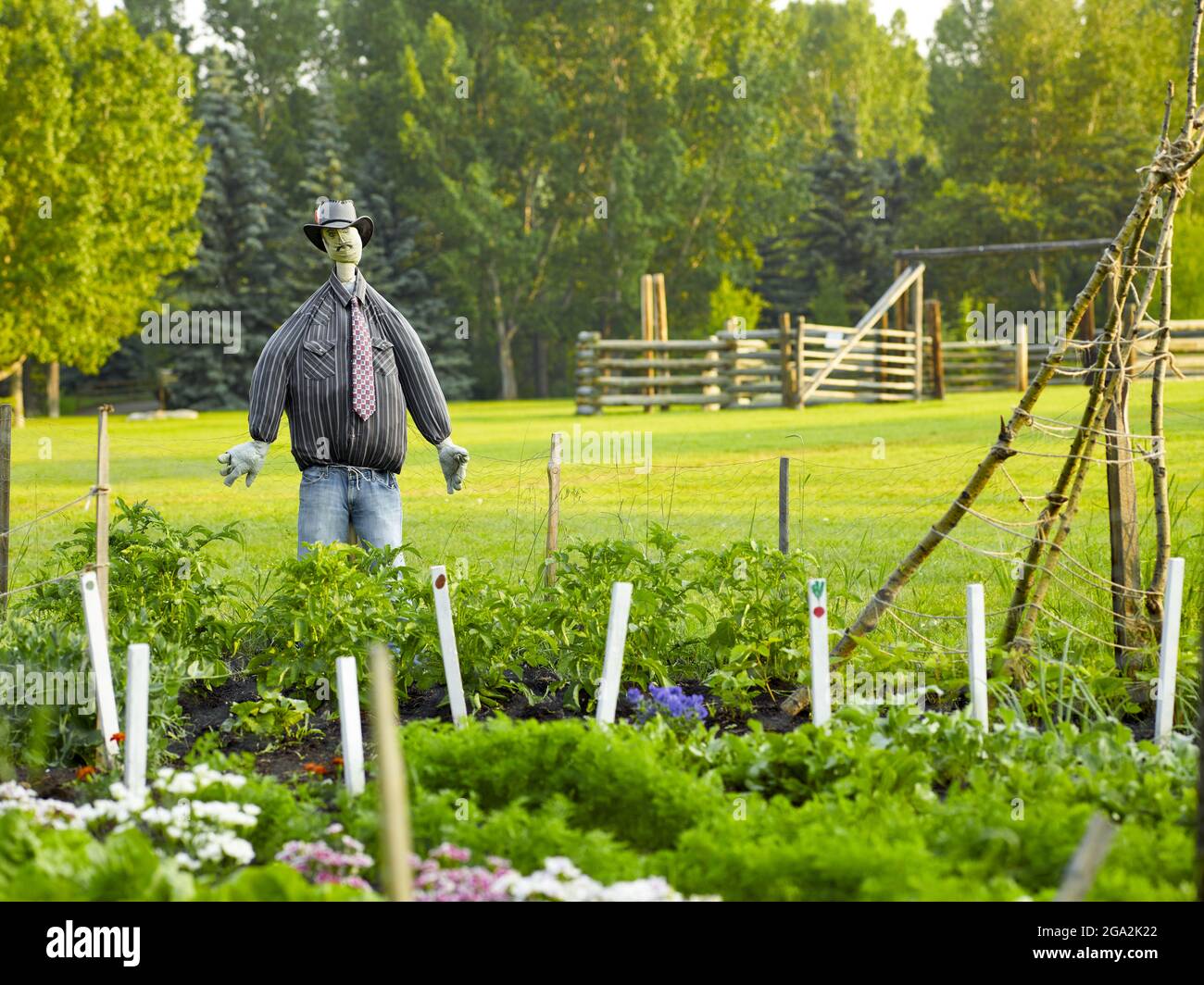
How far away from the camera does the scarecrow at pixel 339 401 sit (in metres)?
5.87

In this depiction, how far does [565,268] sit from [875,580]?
3460cm

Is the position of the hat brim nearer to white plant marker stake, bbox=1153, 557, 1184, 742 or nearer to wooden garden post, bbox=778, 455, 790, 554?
wooden garden post, bbox=778, 455, 790, 554

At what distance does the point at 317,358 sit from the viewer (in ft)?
19.3

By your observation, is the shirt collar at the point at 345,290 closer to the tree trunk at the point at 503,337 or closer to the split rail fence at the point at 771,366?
the split rail fence at the point at 771,366

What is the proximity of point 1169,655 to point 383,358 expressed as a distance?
3.41m

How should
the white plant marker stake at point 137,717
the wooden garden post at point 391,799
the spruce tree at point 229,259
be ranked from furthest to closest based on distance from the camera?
the spruce tree at point 229,259
the white plant marker stake at point 137,717
the wooden garden post at point 391,799

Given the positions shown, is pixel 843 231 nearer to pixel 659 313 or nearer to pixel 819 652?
pixel 659 313

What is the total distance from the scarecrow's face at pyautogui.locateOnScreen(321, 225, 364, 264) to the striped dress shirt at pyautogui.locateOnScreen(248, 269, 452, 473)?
0.37 ft

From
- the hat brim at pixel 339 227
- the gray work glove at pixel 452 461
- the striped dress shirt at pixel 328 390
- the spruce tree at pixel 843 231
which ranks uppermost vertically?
the spruce tree at pixel 843 231

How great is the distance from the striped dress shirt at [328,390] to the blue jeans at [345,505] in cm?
5

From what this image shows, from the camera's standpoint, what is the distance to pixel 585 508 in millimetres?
11586

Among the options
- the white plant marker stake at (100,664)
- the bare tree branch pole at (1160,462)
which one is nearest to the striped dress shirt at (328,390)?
the white plant marker stake at (100,664)

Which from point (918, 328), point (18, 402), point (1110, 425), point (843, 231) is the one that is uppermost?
point (843, 231)

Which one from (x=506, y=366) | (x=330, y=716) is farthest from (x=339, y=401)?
(x=506, y=366)
